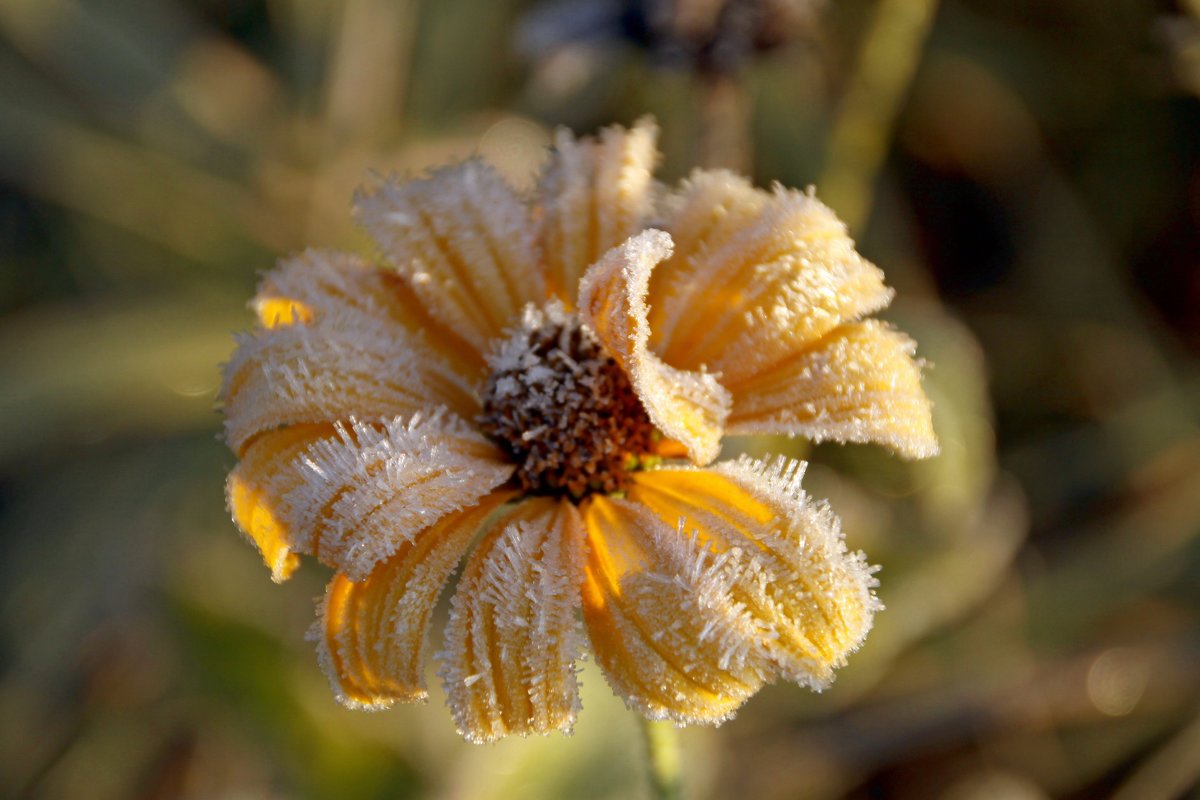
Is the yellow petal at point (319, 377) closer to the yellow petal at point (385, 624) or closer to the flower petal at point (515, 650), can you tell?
the yellow petal at point (385, 624)

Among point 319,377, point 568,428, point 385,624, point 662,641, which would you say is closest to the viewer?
point 662,641

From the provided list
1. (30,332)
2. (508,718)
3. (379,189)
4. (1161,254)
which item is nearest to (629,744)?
(508,718)

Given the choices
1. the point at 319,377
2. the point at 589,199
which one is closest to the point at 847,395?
the point at 589,199

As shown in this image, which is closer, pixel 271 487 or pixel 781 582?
pixel 781 582

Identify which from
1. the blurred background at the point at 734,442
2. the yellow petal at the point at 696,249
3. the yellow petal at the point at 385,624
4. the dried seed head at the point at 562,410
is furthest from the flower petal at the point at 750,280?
the blurred background at the point at 734,442

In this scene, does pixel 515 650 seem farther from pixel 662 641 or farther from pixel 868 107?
pixel 868 107

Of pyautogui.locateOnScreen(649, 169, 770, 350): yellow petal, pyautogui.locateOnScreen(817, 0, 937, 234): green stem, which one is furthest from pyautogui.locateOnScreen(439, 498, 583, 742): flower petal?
pyautogui.locateOnScreen(817, 0, 937, 234): green stem

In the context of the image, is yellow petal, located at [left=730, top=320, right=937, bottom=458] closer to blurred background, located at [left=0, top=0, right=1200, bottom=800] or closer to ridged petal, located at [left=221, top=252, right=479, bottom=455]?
ridged petal, located at [left=221, top=252, right=479, bottom=455]
